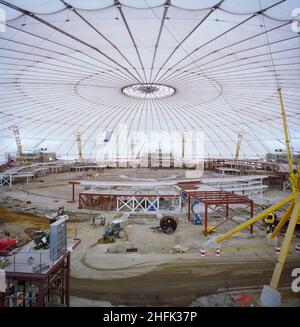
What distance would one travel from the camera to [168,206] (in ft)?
111

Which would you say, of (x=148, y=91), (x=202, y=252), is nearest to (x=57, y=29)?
(x=202, y=252)

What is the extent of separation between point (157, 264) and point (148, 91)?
2818 centimetres

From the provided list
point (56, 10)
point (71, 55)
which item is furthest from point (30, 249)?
point (71, 55)

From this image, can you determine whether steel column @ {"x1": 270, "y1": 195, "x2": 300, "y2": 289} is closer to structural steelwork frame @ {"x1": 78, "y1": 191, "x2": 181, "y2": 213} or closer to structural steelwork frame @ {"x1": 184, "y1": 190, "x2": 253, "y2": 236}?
structural steelwork frame @ {"x1": 184, "y1": 190, "x2": 253, "y2": 236}

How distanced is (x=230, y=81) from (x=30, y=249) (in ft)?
91.8

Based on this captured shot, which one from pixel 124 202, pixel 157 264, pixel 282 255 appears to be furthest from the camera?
pixel 124 202

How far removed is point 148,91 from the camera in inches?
1474

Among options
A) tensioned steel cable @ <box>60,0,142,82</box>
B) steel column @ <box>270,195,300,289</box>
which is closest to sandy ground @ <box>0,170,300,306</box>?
steel column @ <box>270,195,300,289</box>

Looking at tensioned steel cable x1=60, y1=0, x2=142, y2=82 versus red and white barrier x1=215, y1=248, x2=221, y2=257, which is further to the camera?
red and white barrier x1=215, y1=248, x2=221, y2=257

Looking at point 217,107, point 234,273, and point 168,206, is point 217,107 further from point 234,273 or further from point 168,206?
point 234,273

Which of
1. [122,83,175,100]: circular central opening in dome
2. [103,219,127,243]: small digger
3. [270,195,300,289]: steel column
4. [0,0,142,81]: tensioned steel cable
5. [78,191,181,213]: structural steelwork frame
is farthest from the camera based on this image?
[122,83,175,100]: circular central opening in dome

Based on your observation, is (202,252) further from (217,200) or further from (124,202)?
(124,202)

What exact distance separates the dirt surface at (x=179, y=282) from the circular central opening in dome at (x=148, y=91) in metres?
26.5

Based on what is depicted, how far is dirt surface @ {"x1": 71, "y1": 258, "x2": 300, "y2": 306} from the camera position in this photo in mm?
12616
